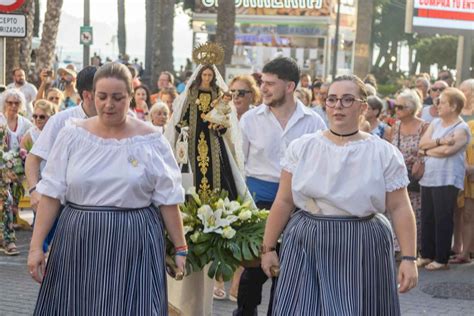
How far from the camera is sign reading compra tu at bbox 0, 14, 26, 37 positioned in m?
11.0

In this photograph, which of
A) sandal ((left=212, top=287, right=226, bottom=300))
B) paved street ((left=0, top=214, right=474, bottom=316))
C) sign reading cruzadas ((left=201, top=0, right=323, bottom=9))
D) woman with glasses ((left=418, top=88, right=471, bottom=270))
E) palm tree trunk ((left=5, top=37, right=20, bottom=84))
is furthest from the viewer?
sign reading cruzadas ((left=201, top=0, right=323, bottom=9))

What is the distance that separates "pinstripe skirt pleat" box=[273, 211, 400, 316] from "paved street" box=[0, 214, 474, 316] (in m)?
2.93

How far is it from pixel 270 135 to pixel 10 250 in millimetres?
4398

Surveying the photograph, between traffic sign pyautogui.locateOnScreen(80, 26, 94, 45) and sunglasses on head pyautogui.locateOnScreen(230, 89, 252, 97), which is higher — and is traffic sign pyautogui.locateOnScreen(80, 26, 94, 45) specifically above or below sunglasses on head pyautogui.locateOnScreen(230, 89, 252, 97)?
above

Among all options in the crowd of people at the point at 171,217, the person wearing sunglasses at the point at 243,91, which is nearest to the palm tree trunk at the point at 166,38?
the person wearing sunglasses at the point at 243,91

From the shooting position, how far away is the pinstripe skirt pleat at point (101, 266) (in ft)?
18.0

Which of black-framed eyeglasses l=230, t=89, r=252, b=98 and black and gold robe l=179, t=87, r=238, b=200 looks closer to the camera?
black and gold robe l=179, t=87, r=238, b=200

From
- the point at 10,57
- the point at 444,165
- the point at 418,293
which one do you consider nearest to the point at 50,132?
the point at 418,293

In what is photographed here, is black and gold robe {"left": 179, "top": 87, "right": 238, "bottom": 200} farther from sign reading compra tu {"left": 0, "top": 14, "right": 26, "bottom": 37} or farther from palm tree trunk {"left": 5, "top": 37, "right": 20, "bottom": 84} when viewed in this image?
palm tree trunk {"left": 5, "top": 37, "right": 20, "bottom": 84}

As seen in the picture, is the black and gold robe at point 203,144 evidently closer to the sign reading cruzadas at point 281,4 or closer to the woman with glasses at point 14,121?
the woman with glasses at point 14,121

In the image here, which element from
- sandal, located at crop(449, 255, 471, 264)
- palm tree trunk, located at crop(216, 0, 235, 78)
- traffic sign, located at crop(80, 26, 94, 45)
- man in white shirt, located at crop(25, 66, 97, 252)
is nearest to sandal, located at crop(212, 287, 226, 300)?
man in white shirt, located at crop(25, 66, 97, 252)

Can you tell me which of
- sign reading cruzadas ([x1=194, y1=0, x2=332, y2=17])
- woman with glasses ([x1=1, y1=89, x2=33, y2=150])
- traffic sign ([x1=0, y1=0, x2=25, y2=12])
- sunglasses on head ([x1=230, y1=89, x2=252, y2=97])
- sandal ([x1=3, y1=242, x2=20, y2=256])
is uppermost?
sign reading cruzadas ([x1=194, y1=0, x2=332, y2=17])

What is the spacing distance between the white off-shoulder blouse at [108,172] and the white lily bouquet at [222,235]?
Answer: 1.34 m

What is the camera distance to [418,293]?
A: 964cm
